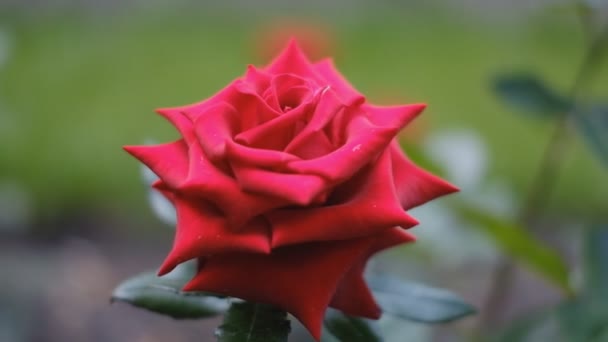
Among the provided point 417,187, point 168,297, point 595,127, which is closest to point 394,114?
point 417,187

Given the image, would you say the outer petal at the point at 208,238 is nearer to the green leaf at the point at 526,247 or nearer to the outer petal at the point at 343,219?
the outer petal at the point at 343,219

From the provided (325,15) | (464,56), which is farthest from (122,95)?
(464,56)

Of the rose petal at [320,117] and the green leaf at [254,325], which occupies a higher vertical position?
the rose petal at [320,117]

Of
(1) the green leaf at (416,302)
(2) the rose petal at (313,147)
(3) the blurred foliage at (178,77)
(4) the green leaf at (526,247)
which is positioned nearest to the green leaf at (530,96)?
(4) the green leaf at (526,247)

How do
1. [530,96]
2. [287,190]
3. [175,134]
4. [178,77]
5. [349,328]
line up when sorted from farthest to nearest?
1. [178,77]
2. [175,134]
3. [530,96]
4. [349,328]
5. [287,190]

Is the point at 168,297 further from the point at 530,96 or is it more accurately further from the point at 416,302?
the point at 530,96

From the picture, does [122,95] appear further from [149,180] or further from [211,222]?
[211,222]
